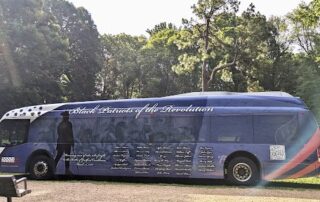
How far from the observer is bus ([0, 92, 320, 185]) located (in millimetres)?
13758

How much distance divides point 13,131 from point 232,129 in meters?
7.99

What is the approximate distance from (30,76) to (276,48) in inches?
961

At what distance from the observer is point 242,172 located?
13.9 metres

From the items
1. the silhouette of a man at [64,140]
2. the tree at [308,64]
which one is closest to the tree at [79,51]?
the tree at [308,64]

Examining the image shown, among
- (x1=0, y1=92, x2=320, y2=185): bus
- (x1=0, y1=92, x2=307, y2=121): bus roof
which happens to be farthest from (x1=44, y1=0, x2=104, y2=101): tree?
(x1=0, y1=92, x2=307, y2=121): bus roof

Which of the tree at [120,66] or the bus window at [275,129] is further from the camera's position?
the tree at [120,66]

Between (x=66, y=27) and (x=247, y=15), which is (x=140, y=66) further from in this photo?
(x=247, y=15)

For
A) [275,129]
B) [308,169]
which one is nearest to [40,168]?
[275,129]

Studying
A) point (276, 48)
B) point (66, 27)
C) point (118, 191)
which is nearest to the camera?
point (118, 191)

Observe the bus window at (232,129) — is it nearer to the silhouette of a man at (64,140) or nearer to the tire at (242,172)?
the tire at (242,172)

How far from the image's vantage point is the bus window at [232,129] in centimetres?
1412

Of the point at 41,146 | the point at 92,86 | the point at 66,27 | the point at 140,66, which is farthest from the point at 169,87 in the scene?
the point at 41,146

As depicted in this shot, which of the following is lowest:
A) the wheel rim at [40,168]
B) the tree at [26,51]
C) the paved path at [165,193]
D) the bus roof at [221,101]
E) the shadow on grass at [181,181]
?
the paved path at [165,193]

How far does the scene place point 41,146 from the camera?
53.8ft
